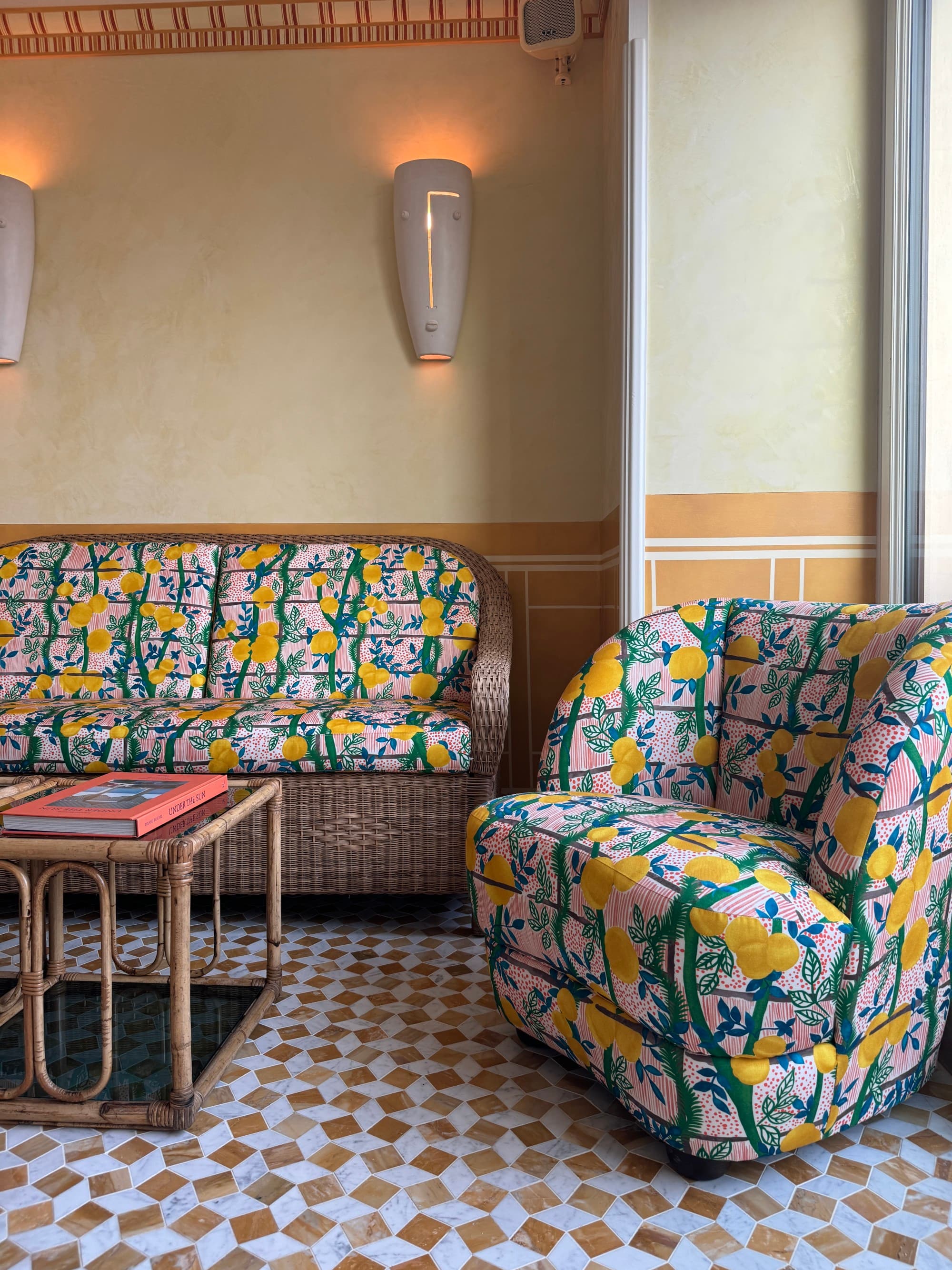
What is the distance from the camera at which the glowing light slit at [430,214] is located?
117 inches

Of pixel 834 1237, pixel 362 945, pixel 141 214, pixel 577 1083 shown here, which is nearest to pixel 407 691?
pixel 362 945

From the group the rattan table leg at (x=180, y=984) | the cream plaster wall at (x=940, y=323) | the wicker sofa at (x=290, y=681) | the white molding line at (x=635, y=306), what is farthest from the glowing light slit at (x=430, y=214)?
→ the rattan table leg at (x=180, y=984)

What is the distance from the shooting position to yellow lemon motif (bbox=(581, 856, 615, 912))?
4.25 ft

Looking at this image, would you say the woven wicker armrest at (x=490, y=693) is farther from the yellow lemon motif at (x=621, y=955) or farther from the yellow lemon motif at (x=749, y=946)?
the yellow lemon motif at (x=749, y=946)

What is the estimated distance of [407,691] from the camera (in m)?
2.68

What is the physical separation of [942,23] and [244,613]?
7.65 feet

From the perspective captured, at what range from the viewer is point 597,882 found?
→ 4.31 feet

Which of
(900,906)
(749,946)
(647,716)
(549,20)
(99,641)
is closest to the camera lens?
(749,946)

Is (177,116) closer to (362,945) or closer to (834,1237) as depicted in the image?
(362,945)

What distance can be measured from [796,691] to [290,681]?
1559 mm

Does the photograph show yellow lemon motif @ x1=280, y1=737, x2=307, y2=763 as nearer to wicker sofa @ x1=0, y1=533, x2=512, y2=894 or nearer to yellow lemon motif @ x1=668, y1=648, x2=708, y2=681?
wicker sofa @ x1=0, y1=533, x2=512, y2=894

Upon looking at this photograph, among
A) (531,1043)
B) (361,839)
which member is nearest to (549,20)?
(361,839)

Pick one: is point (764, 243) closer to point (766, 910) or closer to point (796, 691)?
point (796, 691)

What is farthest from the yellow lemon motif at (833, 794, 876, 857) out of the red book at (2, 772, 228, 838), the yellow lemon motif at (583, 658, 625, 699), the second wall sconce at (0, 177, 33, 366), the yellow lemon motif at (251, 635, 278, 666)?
the second wall sconce at (0, 177, 33, 366)
